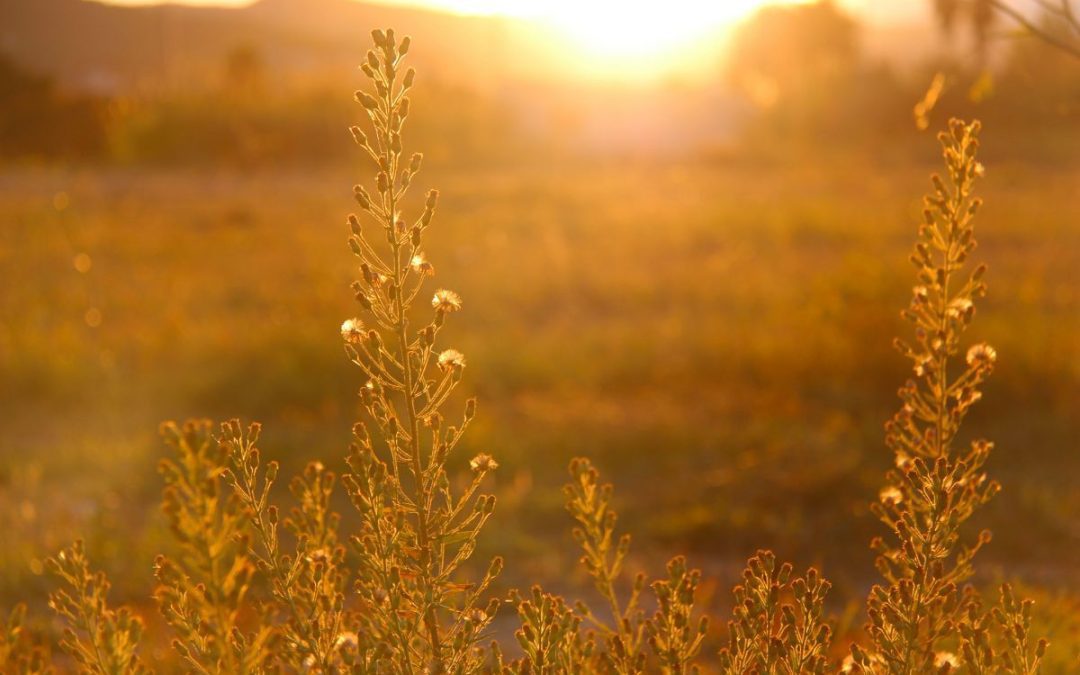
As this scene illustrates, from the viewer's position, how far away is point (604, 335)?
7.85 meters

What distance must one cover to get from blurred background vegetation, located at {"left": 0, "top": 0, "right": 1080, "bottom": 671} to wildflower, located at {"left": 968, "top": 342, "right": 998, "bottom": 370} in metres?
0.85

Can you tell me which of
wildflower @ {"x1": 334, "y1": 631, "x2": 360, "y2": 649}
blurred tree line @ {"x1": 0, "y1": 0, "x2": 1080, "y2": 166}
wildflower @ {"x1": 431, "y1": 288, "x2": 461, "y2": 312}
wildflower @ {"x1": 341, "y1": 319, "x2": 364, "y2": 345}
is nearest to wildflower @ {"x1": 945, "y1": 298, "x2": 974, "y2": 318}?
wildflower @ {"x1": 431, "y1": 288, "x2": 461, "y2": 312}

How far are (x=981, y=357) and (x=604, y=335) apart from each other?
5820 mm

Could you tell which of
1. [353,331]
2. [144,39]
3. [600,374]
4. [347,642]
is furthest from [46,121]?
[144,39]

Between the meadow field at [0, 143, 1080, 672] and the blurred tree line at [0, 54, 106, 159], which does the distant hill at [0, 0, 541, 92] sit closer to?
the blurred tree line at [0, 54, 106, 159]

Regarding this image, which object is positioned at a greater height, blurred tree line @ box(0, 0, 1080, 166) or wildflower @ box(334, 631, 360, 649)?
blurred tree line @ box(0, 0, 1080, 166)

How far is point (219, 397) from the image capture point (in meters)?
6.74

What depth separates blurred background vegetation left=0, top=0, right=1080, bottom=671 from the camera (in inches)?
192

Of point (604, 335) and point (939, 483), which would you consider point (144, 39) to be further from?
point (939, 483)

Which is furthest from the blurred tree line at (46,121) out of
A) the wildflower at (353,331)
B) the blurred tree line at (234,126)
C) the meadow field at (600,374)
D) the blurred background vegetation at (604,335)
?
the wildflower at (353,331)

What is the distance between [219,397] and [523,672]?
510 cm

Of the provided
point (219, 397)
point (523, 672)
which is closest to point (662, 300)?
point (219, 397)

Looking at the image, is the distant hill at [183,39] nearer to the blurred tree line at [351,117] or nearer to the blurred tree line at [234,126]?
the blurred tree line at [351,117]

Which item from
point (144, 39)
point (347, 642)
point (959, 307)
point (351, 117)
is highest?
point (144, 39)
